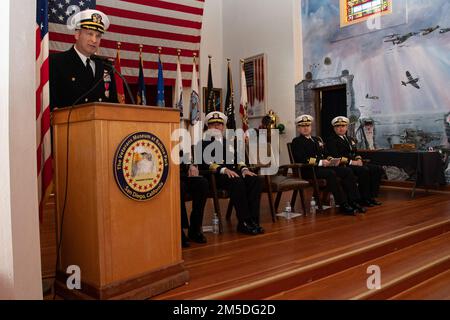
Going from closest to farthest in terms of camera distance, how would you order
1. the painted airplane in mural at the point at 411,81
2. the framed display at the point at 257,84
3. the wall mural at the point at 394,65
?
the wall mural at the point at 394,65, the painted airplane in mural at the point at 411,81, the framed display at the point at 257,84

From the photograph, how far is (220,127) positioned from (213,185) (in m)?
0.63

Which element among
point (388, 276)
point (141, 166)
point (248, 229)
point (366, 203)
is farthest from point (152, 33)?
point (388, 276)

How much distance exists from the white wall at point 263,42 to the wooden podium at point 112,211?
6.09 m

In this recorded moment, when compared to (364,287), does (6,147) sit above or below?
above

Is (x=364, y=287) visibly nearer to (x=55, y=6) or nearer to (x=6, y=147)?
(x=6, y=147)

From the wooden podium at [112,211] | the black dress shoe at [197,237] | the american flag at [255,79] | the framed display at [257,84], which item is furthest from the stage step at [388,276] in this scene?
the american flag at [255,79]

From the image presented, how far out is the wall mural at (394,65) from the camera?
5.71 meters

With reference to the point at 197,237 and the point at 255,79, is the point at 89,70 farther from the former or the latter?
the point at 255,79

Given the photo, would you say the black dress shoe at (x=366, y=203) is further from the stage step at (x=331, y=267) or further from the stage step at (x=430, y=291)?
the stage step at (x=430, y=291)

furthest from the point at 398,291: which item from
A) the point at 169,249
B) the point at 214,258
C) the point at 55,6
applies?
the point at 55,6

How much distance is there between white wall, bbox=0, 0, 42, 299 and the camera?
1654mm

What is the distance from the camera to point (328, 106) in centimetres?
748

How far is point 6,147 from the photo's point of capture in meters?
1.66
